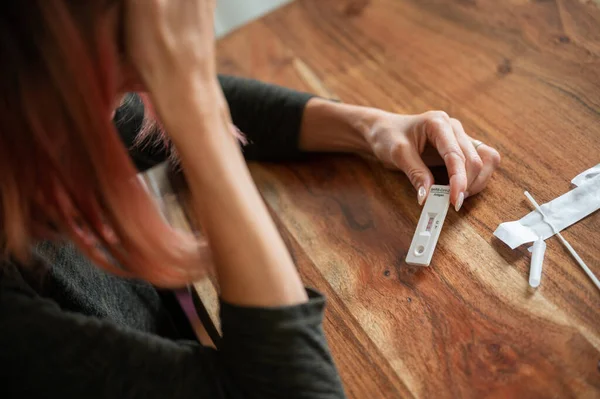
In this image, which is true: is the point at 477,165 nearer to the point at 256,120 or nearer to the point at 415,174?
the point at 415,174

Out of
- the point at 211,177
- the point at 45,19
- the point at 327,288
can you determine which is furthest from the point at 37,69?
the point at 327,288

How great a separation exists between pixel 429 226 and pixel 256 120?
0.34m

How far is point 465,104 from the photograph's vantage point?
2.96 ft

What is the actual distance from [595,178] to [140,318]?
621mm

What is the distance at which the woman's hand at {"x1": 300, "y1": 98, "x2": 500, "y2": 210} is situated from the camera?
781 millimetres

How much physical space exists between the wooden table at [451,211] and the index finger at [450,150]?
4 centimetres

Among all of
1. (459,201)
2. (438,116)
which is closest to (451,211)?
(459,201)

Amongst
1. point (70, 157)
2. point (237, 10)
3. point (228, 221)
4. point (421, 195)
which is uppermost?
point (70, 157)

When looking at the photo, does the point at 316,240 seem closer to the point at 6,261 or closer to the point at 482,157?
the point at 482,157

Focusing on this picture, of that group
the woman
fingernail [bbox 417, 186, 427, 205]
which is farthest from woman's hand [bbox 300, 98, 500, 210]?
the woman

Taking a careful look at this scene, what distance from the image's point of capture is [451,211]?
786mm

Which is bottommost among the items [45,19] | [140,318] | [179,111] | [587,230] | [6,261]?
[140,318]

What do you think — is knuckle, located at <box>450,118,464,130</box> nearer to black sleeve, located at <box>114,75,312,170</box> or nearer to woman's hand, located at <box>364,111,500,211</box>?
woman's hand, located at <box>364,111,500,211</box>

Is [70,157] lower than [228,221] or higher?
higher
